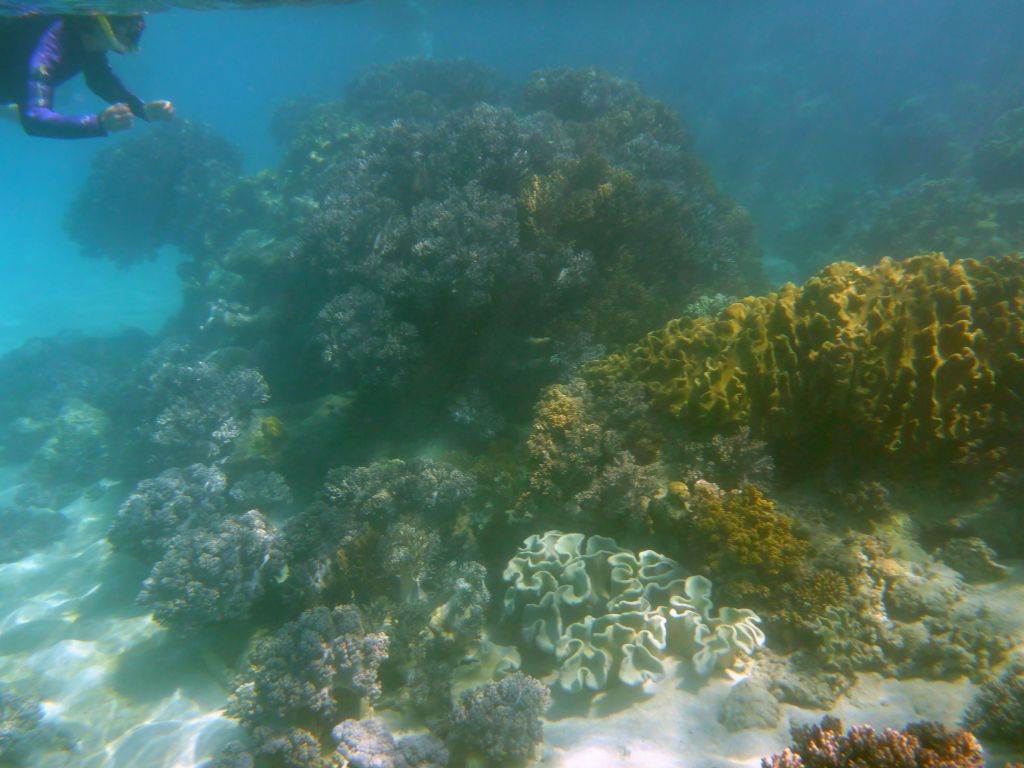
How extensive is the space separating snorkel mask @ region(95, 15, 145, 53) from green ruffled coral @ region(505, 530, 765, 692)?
30.7 feet

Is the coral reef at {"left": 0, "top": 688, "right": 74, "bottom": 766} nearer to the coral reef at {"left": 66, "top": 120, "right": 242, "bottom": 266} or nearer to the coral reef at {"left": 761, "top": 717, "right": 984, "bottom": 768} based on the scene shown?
the coral reef at {"left": 761, "top": 717, "right": 984, "bottom": 768}

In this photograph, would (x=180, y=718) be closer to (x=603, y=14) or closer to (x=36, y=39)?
(x=36, y=39)

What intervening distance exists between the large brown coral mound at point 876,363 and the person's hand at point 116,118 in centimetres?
790

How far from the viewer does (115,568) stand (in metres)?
9.53

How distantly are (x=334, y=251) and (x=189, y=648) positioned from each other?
278 inches

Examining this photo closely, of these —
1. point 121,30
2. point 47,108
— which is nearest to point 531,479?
point 47,108

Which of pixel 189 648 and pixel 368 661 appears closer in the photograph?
pixel 368 661

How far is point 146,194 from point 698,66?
37.9 meters

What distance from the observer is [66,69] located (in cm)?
752

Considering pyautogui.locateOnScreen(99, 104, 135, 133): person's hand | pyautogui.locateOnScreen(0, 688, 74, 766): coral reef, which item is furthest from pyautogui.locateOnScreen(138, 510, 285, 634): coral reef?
pyautogui.locateOnScreen(99, 104, 135, 133): person's hand

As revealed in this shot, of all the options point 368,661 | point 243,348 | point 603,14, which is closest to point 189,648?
point 368,661

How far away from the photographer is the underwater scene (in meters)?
4.13

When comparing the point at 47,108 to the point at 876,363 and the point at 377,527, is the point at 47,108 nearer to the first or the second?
the point at 377,527

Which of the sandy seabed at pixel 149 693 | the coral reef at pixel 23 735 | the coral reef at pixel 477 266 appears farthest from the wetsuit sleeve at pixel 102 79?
the coral reef at pixel 23 735
